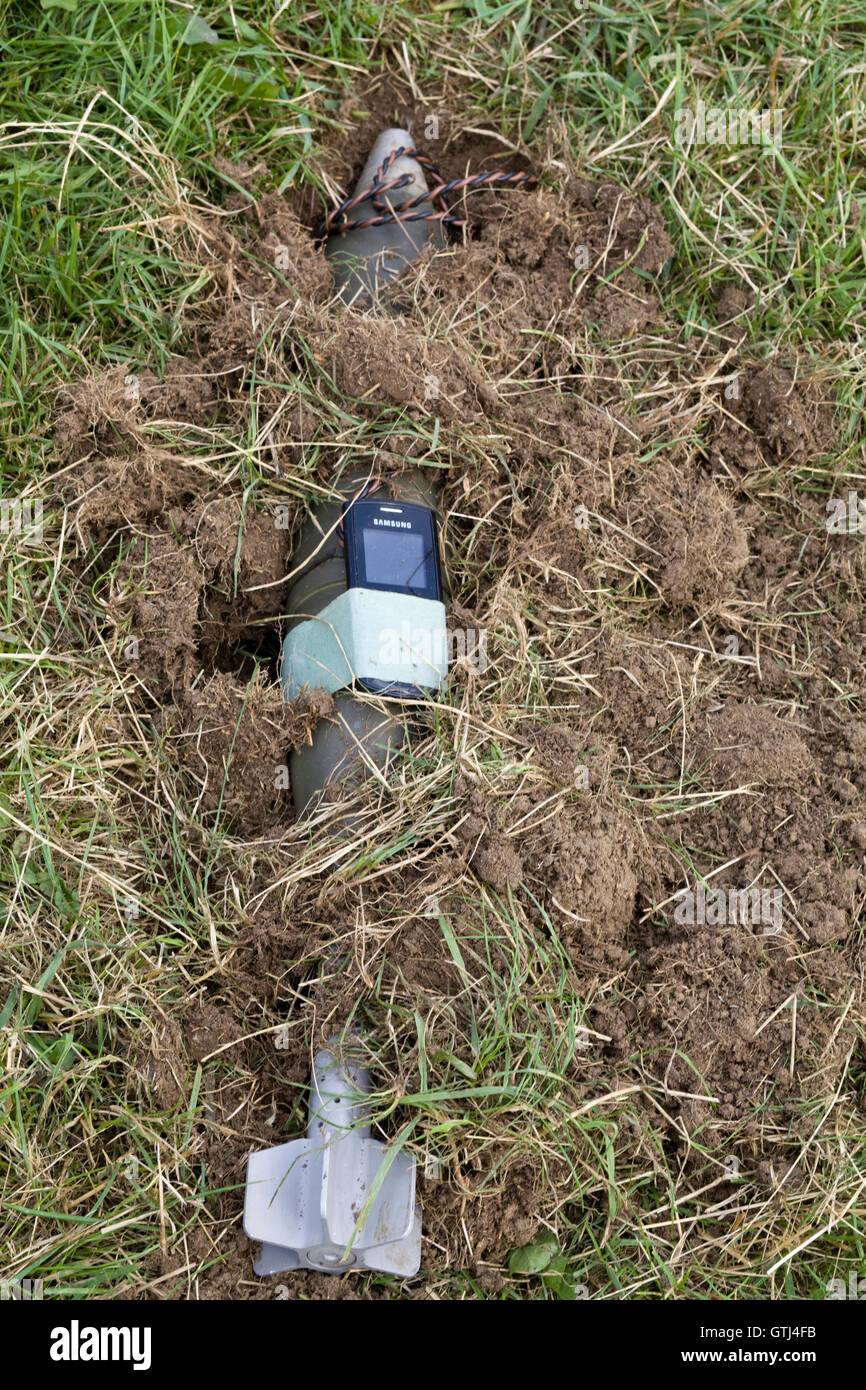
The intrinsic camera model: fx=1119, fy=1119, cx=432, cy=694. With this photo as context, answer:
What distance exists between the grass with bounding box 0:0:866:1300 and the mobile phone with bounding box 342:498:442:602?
142mm

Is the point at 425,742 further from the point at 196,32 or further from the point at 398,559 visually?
the point at 196,32

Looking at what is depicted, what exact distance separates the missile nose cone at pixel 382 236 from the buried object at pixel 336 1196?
169cm

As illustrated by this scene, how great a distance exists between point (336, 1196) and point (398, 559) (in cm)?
118

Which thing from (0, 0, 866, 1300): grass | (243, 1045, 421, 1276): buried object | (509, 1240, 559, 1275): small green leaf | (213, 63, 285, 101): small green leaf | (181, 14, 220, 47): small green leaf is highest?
(181, 14, 220, 47): small green leaf

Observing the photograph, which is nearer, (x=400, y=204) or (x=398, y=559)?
(x=398, y=559)

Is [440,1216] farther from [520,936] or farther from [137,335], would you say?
[137,335]

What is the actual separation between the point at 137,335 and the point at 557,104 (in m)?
1.19

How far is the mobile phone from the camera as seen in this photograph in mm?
2236

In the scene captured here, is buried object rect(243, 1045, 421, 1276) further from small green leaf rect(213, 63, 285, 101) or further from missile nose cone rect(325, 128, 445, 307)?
small green leaf rect(213, 63, 285, 101)

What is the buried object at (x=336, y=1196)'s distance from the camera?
187 cm

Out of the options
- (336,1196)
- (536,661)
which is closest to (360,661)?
(536,661)

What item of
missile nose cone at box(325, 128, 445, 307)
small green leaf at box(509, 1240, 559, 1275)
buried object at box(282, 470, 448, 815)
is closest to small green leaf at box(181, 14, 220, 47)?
missile nose cone at box(325, 128, 445, 307)

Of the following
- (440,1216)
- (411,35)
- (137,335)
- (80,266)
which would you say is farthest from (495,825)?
A: (411,35)

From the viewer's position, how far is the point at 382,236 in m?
2.63
